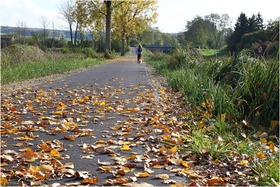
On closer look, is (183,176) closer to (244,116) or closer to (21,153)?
(21,153)

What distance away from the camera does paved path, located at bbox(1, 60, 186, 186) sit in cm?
418

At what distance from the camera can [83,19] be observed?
40.2 m

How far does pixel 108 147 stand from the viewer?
5262 millimetres

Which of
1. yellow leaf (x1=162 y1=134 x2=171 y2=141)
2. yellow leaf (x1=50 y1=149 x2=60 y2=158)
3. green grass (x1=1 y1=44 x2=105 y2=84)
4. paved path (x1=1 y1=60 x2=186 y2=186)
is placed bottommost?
paved path (x1=1 y1=60 x2=186 y2=186)

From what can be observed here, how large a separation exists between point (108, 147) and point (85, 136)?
0.80 m

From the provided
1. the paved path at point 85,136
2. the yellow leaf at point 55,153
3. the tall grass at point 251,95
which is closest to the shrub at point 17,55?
the paved path at point 85,136

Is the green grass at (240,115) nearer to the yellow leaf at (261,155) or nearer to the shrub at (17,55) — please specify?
the yellow leaf at (261,155)

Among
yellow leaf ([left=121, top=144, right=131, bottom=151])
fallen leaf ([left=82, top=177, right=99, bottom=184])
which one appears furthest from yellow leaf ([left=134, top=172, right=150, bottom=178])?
yellow leaf ([left=121, top=144, right=131, bottom=151])

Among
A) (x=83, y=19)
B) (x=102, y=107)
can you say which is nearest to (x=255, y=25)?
(x=83, y=19)

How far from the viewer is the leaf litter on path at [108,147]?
13.2ft

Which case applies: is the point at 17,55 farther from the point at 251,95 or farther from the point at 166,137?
the point at 166,137

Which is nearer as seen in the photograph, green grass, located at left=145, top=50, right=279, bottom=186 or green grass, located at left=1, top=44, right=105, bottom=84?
green grass, located at left=145, top=50, right=279, bottom=186

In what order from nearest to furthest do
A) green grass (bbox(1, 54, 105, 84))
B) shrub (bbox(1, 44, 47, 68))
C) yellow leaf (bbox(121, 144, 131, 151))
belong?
yellow leaf (bbox(121, 144, 131, 151))
green grass (bbox(1, 54, 105, 84))
shrub (bbox(1, 44, 47, 68))

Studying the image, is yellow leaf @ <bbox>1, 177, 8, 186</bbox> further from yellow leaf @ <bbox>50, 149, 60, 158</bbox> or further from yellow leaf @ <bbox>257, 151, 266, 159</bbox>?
yellow leaf @ <bbox>257, 151, 266, 159</bbox>
